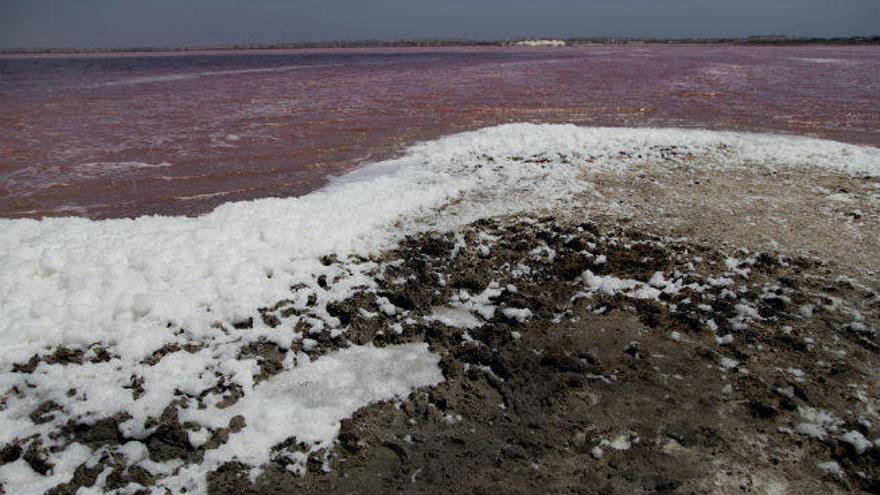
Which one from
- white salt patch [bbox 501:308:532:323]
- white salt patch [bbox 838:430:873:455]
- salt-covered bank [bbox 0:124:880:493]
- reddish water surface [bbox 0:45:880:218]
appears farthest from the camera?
reddish water surface [bbox 0:45:880:218]

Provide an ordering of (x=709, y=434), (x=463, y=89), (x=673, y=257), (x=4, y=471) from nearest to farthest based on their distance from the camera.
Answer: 1. (x=4, y=471)
2. (x=709, y=434)
3. (x=673, y=257)
4. (x=463, y=89)

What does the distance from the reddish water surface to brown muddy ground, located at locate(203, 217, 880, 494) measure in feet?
16.6

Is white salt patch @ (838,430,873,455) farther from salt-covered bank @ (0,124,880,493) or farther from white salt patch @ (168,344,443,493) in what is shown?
white salt patch @ (168,344,443,493)

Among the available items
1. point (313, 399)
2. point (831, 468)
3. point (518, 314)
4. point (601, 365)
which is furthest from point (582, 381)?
point (313, 399)

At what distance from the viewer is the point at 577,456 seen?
3.42m

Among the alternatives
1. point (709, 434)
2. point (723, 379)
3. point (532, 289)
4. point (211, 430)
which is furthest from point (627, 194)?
point (211, 430)

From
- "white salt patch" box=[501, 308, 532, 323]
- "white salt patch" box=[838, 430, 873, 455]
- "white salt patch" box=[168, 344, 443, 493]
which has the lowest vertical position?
"white salt patch" box=[168, 344, 443, 493]

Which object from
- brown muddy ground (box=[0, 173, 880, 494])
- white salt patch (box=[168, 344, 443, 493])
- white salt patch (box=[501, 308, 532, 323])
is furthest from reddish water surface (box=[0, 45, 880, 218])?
white salt patch (box=[501, 308, 532, 323])

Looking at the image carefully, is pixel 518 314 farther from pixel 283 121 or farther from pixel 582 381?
pixel 283 121

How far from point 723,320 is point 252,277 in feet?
14.0

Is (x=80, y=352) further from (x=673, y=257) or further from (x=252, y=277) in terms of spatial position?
(x=673, y=257)

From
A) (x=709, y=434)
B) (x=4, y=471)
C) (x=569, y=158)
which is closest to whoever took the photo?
(x=4, y=471)

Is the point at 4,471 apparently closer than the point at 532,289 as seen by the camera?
Yes

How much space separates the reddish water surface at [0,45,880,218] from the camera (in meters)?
9.51
